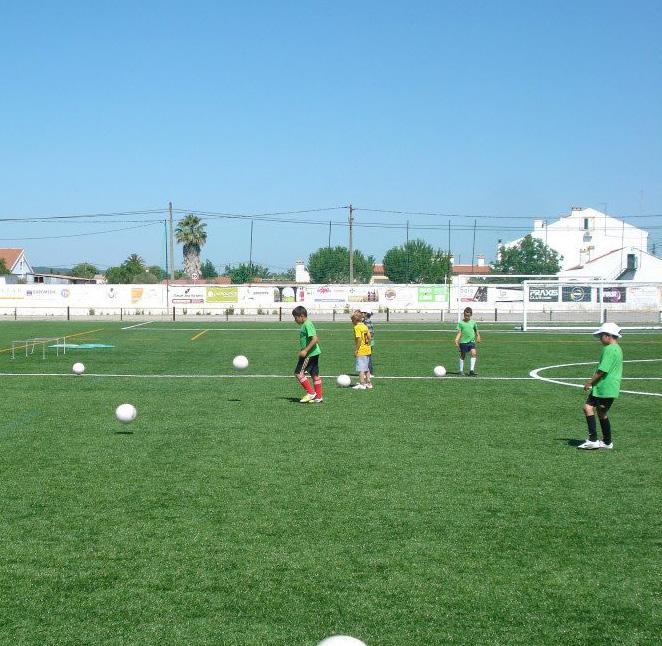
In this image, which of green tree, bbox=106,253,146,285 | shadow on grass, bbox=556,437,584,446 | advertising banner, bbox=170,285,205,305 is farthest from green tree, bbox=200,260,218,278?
shadow on grass, bbox=556,437,584,446

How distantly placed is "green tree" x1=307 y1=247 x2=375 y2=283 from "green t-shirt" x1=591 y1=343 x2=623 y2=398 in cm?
→ 11277

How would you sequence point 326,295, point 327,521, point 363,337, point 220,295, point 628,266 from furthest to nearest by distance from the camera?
point 628,266 → point 326,295 → point 220,295 → point 363,337 → point 327,521

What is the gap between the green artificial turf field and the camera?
19.8 ft

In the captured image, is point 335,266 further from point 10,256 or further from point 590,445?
point 590,445

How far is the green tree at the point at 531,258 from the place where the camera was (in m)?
110

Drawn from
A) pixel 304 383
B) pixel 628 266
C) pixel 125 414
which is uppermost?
pixel 628 266

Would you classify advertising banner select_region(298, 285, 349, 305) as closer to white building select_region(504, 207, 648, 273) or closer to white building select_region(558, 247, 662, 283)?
white building select_region(558, 247, 662, 283)

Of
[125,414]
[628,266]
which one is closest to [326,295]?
[628,266]

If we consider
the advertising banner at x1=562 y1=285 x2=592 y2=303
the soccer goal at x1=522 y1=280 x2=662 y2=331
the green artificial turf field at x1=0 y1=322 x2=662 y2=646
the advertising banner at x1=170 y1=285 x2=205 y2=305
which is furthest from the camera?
the advertising banner at x1=170 y1=285 x2=205 y2=305

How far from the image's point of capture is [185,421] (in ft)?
49.0

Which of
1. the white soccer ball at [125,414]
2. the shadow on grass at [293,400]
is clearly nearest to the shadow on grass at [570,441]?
the shadow on grass at [293,400]

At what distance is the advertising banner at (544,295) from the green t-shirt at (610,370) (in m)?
48.0

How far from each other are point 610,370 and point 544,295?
4951 centimetres

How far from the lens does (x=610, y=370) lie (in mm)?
11945
